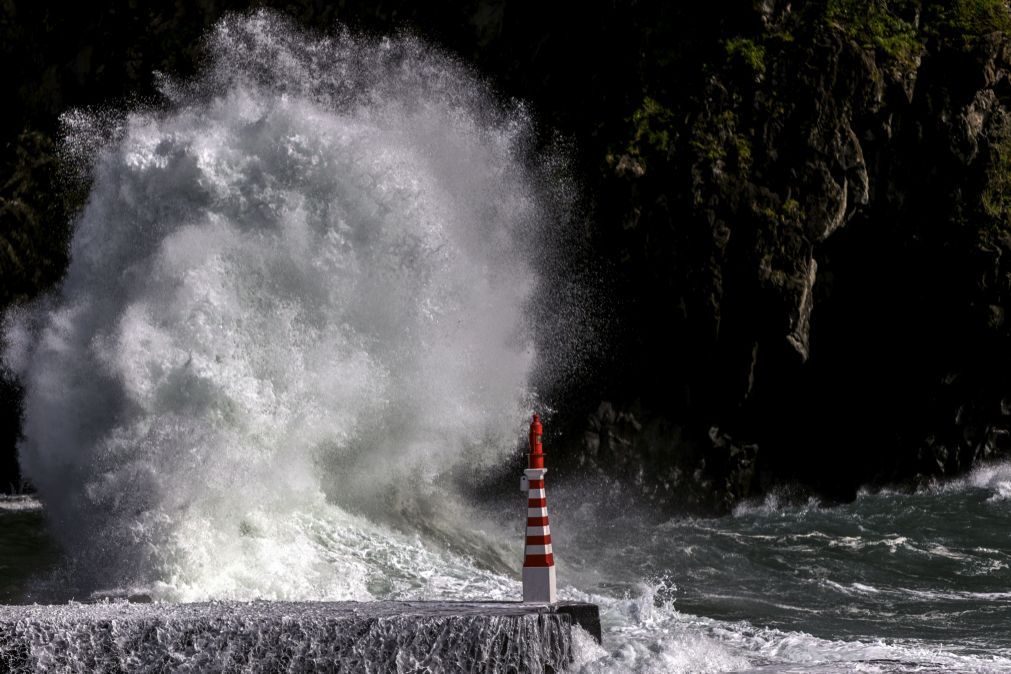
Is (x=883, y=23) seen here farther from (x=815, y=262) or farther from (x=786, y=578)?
(x=786, y=578)

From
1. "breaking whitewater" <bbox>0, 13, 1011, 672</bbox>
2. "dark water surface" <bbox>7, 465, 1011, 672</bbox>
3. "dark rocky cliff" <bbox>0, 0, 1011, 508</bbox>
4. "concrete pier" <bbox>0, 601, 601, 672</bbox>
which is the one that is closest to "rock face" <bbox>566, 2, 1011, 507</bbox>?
"dark rocky cliff" <bbox>0, 0, 1011, 508</bbox>

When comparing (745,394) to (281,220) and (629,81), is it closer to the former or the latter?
(629,81)

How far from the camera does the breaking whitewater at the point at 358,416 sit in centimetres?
948

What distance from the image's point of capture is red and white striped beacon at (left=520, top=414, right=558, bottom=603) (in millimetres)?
7434

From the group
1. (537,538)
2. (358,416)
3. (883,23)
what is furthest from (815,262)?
(537,538)

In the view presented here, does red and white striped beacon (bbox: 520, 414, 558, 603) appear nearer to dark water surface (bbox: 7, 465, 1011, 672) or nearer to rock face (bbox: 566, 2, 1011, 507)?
dark water surface (bbox: 7, 465, 1011, 672)

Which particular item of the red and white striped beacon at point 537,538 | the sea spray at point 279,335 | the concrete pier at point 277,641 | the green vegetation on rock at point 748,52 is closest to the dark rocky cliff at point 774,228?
the green vegetation on rock at point 748,52

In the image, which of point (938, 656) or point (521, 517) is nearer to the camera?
point (938, 656)

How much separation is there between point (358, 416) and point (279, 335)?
3.47 feet

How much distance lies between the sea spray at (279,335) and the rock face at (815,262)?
5.39 feet

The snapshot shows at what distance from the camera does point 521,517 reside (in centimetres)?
1459

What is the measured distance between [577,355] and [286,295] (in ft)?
15.8

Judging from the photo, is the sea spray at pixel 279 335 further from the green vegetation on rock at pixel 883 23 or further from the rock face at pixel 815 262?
the green vegetation on rock at pixel 883 23

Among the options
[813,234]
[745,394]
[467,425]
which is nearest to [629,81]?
[813,234]
